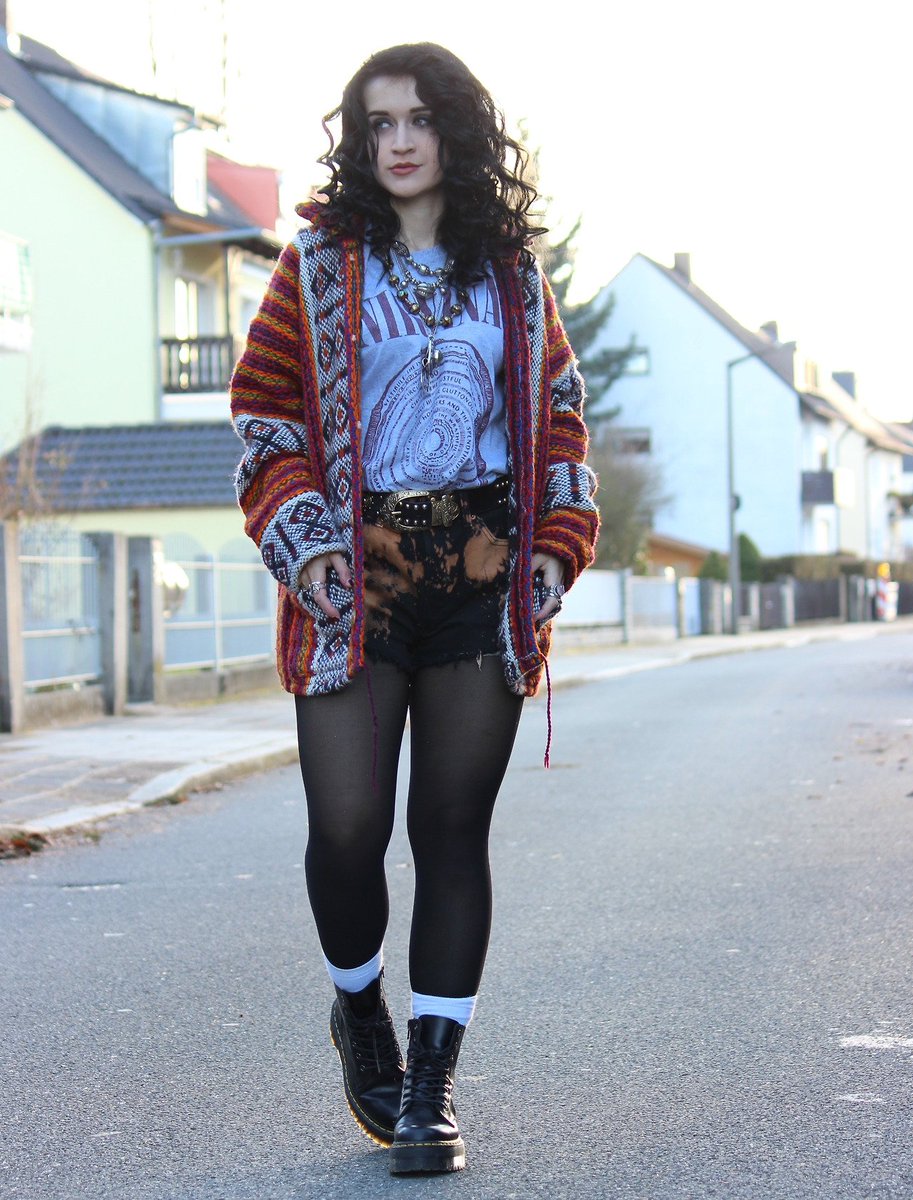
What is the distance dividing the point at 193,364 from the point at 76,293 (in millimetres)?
2484

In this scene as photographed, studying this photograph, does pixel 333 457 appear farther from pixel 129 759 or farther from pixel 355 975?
pixel 129 759

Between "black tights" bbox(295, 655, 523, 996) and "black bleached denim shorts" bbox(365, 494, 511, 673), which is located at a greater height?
"black bleached denim shorts" bbox(365, 494, 511, 673)

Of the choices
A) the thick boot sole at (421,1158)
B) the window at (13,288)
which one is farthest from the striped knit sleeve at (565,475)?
the window at (13,288)

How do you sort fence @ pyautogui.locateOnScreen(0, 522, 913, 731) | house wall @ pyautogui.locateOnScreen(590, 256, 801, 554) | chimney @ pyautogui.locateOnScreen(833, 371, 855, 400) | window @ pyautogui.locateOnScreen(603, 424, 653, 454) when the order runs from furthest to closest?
chimney @ pyautogui.locateOnScreen(833, 371, 855, 400), house wall @ pyautogui.locateOnScreen(590, 256, 801, 554), window @ pyautogui.locateOnScreen(603, 424, 653, 454), fence @ pyautogui.locateOnScreen(0, 522, 913, 731)

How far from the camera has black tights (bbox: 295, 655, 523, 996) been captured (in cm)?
300

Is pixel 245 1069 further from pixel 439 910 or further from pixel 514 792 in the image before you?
pixel 514 792

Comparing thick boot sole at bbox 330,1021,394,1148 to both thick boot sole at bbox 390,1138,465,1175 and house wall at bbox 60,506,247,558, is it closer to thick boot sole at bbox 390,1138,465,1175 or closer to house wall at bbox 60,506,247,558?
thick boot sole at bbox 390,1138,465,1175

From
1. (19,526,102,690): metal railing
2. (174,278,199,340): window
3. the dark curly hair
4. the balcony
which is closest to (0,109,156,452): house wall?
the balcony

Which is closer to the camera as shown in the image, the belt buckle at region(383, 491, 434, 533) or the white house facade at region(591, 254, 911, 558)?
the belt buckle at region(383, 491, 434, 533)

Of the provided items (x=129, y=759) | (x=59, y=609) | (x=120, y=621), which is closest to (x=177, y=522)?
(x=120, y=621)

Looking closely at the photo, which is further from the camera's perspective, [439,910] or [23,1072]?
[23,1072]

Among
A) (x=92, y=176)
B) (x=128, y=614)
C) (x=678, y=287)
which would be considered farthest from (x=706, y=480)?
(x=128, y=614)

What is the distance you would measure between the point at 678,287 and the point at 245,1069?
5258 cm

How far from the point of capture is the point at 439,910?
313cm
